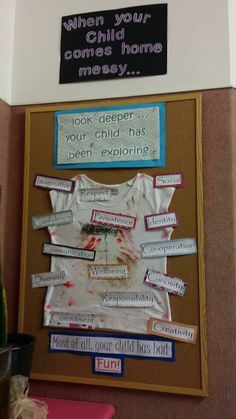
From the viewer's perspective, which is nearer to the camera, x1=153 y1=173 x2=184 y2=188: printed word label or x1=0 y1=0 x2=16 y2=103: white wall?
x1=153 y1=173 x2=184 y2=188: printed word label

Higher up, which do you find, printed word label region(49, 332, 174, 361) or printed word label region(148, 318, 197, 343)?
printed word label region(148, 318, 197, 343)

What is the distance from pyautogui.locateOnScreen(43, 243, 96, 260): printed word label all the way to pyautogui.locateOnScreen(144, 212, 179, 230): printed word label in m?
0.20

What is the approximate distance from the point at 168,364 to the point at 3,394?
0.54 meters

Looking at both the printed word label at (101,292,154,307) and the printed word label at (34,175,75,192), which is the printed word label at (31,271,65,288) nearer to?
the printed word label at (101,292,154,307)

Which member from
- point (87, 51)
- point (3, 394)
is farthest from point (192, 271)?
point (87, 51)

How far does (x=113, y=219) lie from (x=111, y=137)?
0.27 m

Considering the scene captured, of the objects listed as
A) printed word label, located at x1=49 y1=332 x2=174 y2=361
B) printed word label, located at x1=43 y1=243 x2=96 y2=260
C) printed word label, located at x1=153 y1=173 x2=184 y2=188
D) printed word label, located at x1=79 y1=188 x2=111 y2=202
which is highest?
printed word label, located at x1=153 y1=173 x2=184 y2=188

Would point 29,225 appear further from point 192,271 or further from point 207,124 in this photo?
point 207,124

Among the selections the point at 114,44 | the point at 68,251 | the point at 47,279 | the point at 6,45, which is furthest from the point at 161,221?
the point at 6,45

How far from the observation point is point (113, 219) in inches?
48.9

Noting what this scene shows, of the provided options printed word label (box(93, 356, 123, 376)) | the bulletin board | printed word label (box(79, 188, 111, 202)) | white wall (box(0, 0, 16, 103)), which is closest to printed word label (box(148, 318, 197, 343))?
the bulletin board

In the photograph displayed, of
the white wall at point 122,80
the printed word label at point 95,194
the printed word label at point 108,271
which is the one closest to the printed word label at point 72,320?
the printed word label at point 108,271

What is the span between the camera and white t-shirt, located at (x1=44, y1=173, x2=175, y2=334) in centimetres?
119

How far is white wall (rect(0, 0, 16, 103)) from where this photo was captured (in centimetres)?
134
